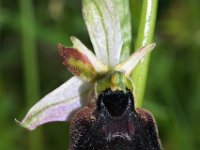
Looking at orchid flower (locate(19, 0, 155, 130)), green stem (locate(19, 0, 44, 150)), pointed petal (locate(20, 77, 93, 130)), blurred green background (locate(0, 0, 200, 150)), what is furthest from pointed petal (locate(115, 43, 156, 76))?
green stem (locate(19, 0, 44, 150))

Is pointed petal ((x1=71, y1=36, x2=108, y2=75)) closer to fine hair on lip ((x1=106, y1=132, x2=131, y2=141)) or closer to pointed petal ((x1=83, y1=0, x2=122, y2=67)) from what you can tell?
pointed petal ((x1=83, y1=0, x2=122, y2=67))

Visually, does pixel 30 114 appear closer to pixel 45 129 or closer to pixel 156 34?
pixel 45 129

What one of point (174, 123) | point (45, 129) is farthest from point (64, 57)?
point (45, 129)

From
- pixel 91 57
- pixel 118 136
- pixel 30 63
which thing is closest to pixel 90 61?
pixel 91 57

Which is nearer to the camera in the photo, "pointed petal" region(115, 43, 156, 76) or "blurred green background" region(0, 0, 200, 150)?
"pointed petal" region(115, 43, 156, 76)

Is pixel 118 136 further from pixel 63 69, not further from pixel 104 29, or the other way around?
pixel 63 69

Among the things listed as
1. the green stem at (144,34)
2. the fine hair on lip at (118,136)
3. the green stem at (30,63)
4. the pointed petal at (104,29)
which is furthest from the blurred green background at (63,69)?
the fine hair on lip at (118,136)
